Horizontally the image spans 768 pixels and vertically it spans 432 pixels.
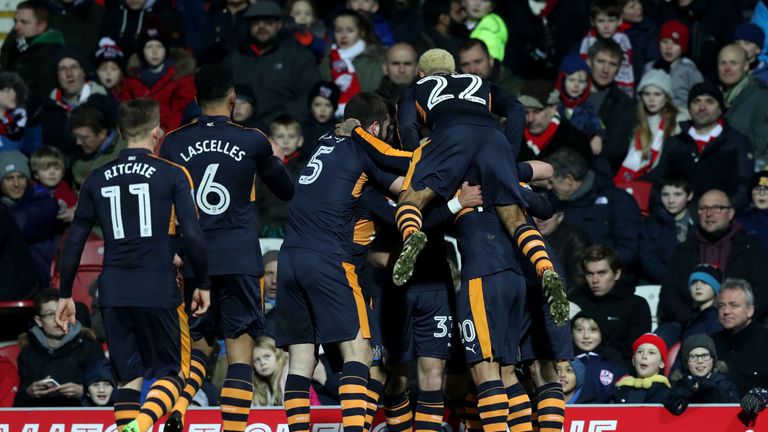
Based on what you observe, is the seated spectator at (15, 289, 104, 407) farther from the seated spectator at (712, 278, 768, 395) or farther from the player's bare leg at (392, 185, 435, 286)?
the seated spectator at (712, 278, 768, 395)

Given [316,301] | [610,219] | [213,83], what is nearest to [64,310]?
[316,301]

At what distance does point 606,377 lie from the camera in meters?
13.1

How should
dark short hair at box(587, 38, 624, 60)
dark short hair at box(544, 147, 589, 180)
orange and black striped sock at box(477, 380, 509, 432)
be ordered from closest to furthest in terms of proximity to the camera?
orange and black striped sock at box(477, 380, 509, 432) → dark short hair at box(544, 147, 589, 180) → dark short hair at box(587, 38, 624, 60)

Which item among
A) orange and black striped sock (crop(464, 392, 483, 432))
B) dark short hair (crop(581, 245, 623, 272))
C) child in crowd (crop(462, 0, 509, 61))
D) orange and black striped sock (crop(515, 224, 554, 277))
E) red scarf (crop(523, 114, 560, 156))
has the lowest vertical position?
orange and black striped sock (crop(464, 392, 483, 432))

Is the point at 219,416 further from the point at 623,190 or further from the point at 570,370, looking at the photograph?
the point at 623,190

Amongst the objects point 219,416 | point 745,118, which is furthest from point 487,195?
point 745,118

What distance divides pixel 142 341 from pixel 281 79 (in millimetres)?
6642

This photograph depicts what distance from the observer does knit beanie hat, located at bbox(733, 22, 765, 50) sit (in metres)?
17.0

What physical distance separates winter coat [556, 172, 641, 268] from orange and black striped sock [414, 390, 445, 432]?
405 centimetres

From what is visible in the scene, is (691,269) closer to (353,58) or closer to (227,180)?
(353,58)

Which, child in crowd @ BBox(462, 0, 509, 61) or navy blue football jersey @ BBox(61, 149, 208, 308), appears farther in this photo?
child in crowd @ BBox(462, 0, 509, 61)

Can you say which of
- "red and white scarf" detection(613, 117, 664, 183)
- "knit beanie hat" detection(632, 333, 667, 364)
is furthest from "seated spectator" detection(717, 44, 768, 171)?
"knit beanie hat" detection(632, 333, 667, 364)

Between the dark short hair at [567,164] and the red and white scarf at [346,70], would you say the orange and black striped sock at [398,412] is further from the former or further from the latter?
the red and white scarf at [346,70]

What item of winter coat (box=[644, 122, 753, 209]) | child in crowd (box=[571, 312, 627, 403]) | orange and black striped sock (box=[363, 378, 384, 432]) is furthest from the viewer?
winter coat (box=[644, 122, 753, 209])
